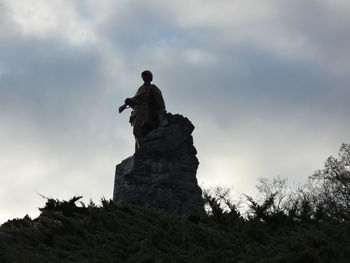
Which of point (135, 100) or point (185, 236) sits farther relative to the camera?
point (135, 100)

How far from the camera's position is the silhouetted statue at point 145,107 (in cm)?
1827

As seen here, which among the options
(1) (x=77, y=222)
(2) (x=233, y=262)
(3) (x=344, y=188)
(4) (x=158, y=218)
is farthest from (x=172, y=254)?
(3) (x=344, y=188)

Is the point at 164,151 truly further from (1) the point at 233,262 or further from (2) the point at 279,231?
(1) the point at 233,262

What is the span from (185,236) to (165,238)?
32 centimetres

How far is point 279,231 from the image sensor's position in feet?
31.5

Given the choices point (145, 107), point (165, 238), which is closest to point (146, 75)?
point (145, 107)

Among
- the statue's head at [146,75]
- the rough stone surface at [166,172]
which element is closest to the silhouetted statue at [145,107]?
the statue's head at [146,75]

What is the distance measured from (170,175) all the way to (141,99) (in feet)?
8.69

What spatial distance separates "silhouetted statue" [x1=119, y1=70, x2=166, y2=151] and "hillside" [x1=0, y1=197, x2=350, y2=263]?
260 inches

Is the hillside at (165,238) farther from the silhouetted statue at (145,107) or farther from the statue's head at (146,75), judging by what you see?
the statue's head at (146,75)

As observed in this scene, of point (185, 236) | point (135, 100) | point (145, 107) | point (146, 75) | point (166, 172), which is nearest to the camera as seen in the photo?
point (185, 236)

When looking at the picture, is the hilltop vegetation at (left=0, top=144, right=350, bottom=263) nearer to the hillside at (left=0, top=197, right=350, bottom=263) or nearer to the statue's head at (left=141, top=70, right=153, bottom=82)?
the hillside at (left=0, top=197, right=350, bottom=263)

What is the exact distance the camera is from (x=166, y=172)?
1739 centimetres

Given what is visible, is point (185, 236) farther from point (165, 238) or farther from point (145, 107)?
point (145, 107)
